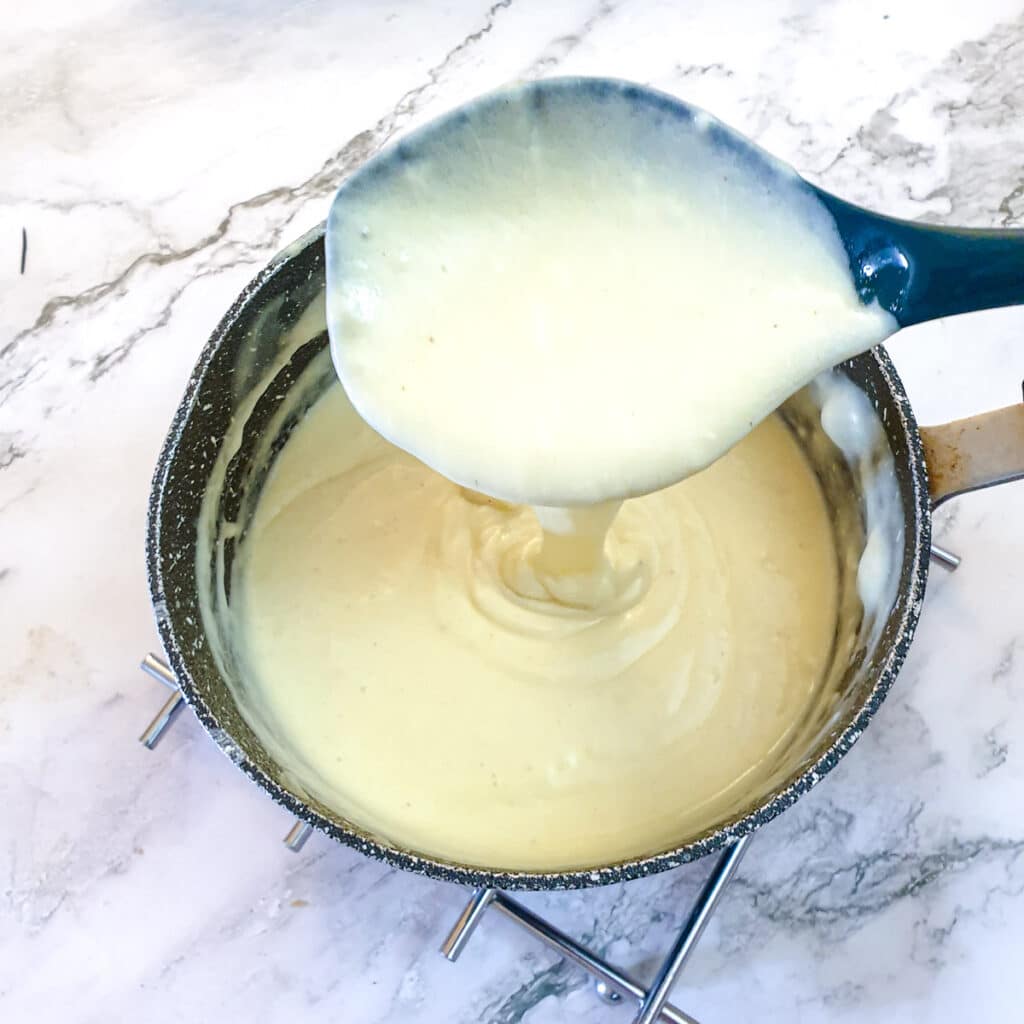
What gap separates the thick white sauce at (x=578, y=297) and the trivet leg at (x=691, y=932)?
403mm

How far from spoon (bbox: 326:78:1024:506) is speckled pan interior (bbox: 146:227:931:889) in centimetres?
17

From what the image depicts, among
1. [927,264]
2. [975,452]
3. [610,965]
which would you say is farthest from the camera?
[610,965]

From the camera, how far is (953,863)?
3.00ft

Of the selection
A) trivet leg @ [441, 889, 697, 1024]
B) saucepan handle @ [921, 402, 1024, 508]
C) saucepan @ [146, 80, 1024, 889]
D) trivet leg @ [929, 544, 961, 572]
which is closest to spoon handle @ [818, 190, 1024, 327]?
saucepan @ [146, 80, 1024, 889]

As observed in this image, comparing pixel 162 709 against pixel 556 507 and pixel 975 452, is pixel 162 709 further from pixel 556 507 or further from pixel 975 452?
pixel 975 452

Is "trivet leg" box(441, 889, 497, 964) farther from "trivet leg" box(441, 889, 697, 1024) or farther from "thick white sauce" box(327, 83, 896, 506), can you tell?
"thick white sauce" box(327, 83, 896, 506)

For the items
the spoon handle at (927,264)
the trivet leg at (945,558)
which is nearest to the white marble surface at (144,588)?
the trivet leg at (945,558)

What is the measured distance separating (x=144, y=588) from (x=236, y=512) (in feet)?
0.52

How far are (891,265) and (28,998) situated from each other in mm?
917

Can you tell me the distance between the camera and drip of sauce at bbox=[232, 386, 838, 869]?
865mm

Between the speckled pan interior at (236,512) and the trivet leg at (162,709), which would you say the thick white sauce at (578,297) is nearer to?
the speckled pan interior at (236,512)

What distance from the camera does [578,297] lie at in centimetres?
67

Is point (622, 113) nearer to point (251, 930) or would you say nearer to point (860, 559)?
point (860, 559)

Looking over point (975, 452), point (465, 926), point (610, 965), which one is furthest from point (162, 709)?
point (975, 452)
